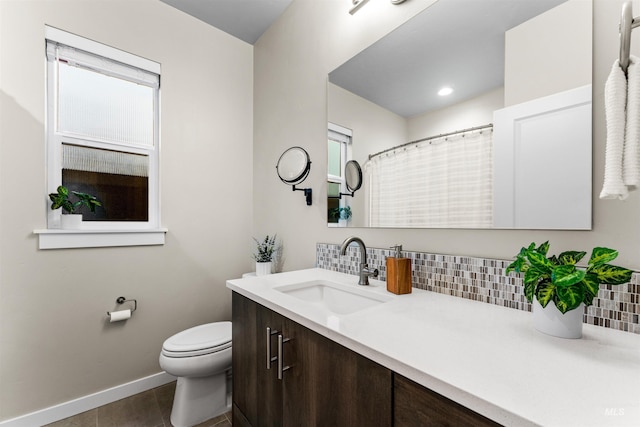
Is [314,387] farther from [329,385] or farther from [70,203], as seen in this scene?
[70,203]

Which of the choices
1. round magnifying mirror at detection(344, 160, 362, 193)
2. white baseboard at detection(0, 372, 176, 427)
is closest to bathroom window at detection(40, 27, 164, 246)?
white baseboard at detection(0, 372, 176, 427)

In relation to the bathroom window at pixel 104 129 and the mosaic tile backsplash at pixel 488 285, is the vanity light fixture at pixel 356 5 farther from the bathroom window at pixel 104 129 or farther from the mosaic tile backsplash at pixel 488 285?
the bathroom window at pixel 104 129

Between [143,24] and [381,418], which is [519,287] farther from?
[143,24]

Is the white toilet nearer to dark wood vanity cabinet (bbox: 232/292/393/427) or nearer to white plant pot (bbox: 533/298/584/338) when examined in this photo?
dark wood vanity cabinet (bbox: 232/292/393/427)

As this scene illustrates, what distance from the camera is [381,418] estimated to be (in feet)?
2.03

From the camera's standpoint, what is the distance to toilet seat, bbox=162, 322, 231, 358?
149 centimetres

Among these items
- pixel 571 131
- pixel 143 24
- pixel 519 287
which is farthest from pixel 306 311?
pixel 143 24

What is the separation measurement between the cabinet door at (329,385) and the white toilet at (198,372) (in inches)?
30.4

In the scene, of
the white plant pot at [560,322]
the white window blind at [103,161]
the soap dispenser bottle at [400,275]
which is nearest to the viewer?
the white plant pot at [560,322]

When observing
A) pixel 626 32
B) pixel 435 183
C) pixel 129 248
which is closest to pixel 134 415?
pixel 129 248

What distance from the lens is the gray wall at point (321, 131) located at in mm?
775

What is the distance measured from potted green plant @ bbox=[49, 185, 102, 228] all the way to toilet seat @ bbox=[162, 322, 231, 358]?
2.99ft

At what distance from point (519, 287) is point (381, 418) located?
0.62m

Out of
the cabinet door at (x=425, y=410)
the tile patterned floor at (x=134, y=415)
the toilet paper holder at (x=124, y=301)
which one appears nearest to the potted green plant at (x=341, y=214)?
the cabinet door at (x=425, y=410)
